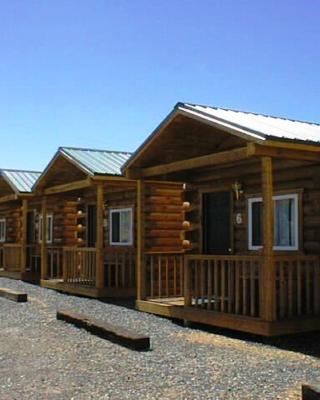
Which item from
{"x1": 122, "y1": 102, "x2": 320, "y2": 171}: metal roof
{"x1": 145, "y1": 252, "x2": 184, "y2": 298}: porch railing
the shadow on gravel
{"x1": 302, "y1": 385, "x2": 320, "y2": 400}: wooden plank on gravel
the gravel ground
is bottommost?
the shadow on gravel

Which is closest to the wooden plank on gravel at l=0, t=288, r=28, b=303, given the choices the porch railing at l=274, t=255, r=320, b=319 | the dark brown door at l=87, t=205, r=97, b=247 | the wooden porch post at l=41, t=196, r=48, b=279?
the wooden porch post at l=41, t=196, r=48, b=279

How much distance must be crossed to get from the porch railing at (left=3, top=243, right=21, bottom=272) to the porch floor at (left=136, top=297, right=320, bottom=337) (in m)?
10.9

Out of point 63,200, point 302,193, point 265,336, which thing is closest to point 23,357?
point 265,336

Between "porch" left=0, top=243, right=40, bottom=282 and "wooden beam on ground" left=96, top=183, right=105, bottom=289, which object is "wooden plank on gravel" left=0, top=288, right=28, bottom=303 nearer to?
"wooden beam on ground" left=96, top=183, right=105, bottom=289

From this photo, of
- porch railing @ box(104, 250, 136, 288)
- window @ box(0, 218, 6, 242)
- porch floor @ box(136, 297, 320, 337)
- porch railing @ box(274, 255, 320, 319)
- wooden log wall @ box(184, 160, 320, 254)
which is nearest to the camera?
porch floor @ box(136, 297, 320, 337)

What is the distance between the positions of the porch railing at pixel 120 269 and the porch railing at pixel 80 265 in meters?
A: 0.38

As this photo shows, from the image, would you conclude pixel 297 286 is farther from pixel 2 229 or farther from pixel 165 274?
pixel 2 229

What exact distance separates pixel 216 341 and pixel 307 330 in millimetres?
1381

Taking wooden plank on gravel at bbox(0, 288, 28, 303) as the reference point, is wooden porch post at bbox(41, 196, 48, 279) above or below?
above

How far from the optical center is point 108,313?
462 inches

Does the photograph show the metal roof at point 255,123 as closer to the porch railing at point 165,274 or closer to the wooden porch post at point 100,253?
the porch railing at point 165,274

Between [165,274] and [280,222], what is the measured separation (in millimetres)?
3298

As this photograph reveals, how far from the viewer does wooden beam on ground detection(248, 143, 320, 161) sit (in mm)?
8555

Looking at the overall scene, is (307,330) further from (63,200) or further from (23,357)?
(63,200)
